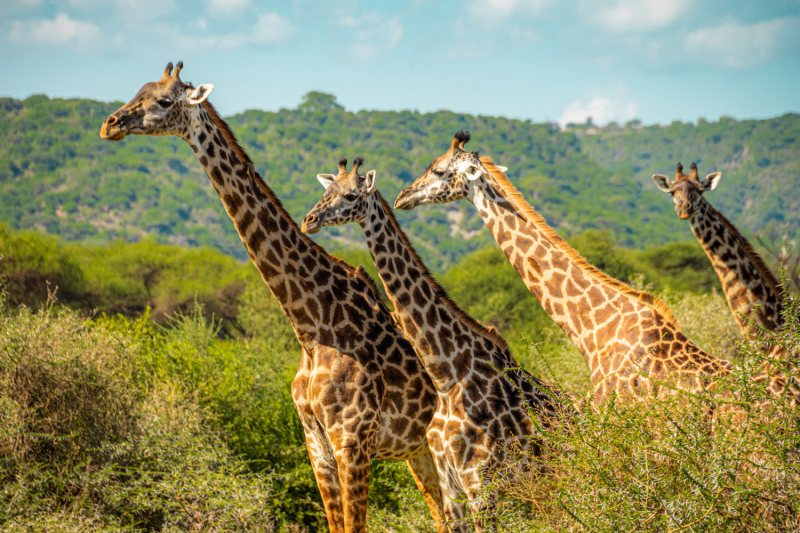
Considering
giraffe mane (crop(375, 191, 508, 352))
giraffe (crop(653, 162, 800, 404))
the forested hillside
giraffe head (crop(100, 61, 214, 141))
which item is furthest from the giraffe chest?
the forested hillside

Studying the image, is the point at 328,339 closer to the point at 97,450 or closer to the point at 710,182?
the point at 97,450

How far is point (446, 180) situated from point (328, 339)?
1674 mm

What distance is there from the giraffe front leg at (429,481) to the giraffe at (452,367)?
88cm

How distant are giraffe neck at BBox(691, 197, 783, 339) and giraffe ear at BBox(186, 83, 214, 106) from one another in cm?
459

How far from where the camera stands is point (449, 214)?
12681 centimetres

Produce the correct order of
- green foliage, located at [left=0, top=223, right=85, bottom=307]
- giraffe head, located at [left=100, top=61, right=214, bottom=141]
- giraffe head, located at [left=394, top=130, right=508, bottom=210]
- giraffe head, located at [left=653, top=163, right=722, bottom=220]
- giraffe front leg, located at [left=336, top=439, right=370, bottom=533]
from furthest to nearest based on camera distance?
1. green foliage, located at [left=0, top=223, right=85, bottom=307]
2. giraffe head, located at [left=653, top=163, right=722, bottom=220]
3. giraffe head, located at [left=394, top=130, right=508, bottom=210]
4. giraffe front leg, located at [left=336, top=439, right=370, bottom=533]
5. giraffe head, located at [left=100, top=61, right=214, bottom=141]

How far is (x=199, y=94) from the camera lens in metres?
5.30

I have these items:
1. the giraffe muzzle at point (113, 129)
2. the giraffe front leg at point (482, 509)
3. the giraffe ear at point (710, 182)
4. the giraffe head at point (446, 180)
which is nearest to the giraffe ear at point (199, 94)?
the giraffe muzzle at point (113, 129)

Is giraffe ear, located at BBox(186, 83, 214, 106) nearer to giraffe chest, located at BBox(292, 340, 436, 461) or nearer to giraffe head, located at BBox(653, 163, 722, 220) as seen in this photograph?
giraffe chest, located at BBox(292, 340, 436, 461)

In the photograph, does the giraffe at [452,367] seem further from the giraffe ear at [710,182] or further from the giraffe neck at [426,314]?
the giraffe ear at [710,182]

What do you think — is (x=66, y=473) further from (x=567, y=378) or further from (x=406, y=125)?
(x=406, y=125)

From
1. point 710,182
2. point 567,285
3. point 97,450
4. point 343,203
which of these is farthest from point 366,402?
point 710,182

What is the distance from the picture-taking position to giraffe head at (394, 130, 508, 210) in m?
6.05

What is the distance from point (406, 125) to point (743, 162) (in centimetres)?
7003
